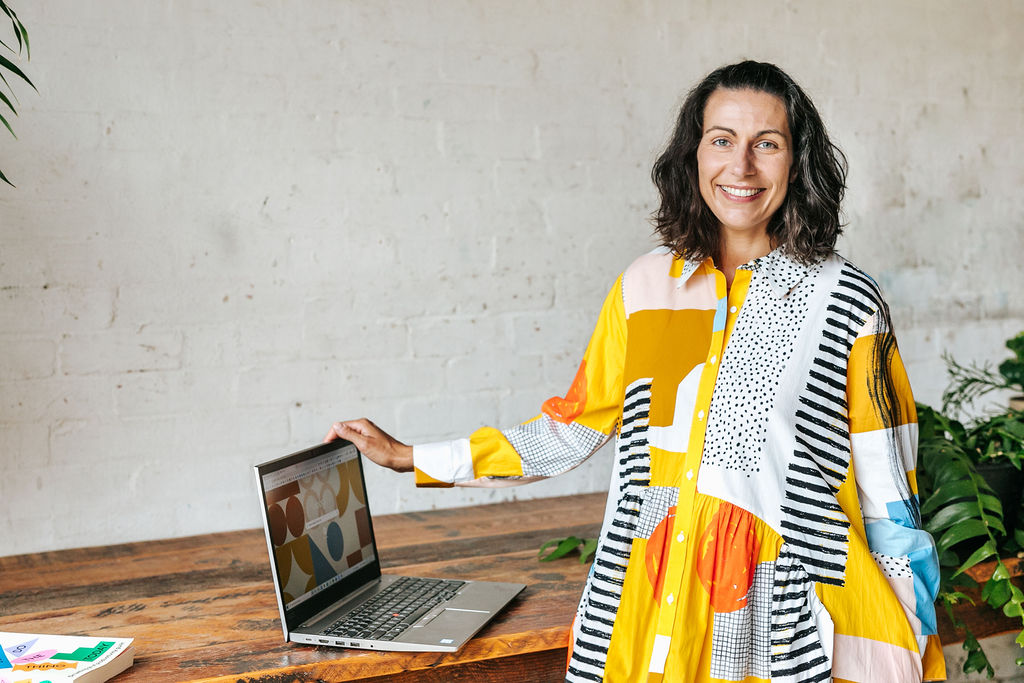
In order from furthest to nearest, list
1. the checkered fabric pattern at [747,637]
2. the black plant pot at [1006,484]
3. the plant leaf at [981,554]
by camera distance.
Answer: the black plant pot at [1006,484]
the plant leaf at [981,554]
the checkered fabric pattern at [747,637]

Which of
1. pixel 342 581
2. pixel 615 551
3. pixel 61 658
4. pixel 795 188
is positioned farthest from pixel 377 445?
pixel 795 188

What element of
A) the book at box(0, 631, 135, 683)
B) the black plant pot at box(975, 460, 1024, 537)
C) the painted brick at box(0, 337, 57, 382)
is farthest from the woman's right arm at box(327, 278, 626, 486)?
the painted brick at box(0, 337, 57, 382)

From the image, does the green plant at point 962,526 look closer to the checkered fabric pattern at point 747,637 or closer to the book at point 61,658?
the checkered fabric pattern at point 747,637

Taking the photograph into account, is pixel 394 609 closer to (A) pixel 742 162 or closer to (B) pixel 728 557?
(B) pixel 728 557

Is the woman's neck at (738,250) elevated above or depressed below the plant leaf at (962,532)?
above

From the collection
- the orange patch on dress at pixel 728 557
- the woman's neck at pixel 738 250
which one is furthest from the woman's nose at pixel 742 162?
the orange patch on dress at pixel 728 557

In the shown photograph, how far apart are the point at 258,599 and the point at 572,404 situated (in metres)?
0.75

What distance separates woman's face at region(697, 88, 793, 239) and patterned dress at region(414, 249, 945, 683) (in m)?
0.09

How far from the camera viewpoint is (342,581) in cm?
160

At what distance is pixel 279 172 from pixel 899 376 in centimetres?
160

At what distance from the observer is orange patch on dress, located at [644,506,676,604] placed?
131 cm

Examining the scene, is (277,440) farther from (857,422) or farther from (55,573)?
(857,422)

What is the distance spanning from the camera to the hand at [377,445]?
58.9 inches

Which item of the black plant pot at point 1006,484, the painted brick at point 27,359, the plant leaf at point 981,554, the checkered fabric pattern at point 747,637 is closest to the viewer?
the checkered fabric pattern at point 747,637
